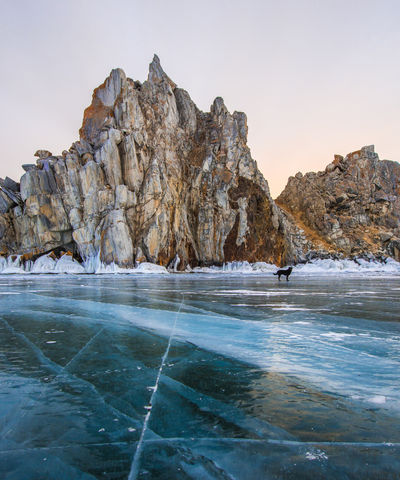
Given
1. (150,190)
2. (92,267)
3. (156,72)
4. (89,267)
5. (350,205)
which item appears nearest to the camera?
(92,267)

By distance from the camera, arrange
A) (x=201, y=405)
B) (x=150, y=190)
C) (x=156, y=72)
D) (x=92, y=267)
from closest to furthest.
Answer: (x=201, y=405)
(x=92, y=267)
(x=150, y=190)
(x=156, y=72)

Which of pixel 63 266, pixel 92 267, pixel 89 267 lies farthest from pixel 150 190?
pixel 63 266

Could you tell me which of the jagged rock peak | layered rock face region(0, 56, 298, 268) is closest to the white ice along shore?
layered rock face region(0, 56, 298, 268)

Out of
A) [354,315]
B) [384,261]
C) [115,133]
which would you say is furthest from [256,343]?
[384,261]

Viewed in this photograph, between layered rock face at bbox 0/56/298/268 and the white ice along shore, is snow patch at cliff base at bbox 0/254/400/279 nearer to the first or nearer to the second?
the white ice along shore

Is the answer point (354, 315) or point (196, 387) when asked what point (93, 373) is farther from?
point (354, 315)

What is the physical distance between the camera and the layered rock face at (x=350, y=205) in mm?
67188

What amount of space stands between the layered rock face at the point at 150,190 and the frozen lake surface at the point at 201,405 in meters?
35.3

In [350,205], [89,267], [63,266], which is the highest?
[350,205]

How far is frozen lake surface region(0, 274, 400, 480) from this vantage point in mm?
1390

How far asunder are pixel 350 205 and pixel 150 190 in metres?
54.3

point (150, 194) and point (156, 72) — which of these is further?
point (156, 72)

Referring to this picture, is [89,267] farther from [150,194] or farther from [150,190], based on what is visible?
[150,190]

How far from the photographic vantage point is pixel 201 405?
2029 millimetres
